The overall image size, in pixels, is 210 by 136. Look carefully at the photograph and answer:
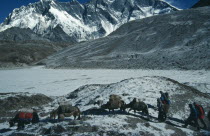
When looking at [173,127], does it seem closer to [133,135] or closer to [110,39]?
[133,135]

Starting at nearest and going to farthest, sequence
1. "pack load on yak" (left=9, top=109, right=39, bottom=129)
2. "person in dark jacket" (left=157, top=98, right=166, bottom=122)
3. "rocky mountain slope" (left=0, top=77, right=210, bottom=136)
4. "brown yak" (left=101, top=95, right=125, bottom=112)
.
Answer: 1. "rocky mountain slope" (left=0, top=77, right=210, bottom=136)
2. "pack load on yak" (left=9, top=109, right=39, bottom=129)
3. "person in dark jacket" (left=157, top=98, right=166, bottom=122)
4. "brown yak" (left=101, top=95, right=125, bottom=112)

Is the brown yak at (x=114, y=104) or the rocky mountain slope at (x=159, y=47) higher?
the rocky mountain slope at (x=159, y=47)

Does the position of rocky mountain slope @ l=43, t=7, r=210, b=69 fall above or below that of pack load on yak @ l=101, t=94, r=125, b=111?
above

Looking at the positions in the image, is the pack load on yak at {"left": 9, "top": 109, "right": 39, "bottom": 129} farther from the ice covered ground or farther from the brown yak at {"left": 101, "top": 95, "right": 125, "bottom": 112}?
the ice covered ground

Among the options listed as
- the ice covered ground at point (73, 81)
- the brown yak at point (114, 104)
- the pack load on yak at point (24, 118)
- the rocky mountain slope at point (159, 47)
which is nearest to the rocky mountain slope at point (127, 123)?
the brown yak at point (114, 104)

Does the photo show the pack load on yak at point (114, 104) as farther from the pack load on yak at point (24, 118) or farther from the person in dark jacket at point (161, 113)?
the pack load on yak at point (24, 118)

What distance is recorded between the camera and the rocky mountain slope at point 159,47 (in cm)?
6281

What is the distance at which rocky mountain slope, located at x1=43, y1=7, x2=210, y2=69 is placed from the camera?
6281 centimetres

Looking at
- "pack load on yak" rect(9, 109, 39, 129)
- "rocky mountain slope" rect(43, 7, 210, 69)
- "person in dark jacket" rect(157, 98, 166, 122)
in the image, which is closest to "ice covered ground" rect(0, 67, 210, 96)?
"rocky mountain slope" rect(43, 7, 210, 69)

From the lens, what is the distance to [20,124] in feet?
37.7

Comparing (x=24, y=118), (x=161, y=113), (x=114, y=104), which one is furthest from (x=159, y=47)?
(x=24, y=118)

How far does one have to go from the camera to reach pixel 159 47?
80.1 m

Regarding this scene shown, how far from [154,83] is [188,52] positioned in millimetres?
51197

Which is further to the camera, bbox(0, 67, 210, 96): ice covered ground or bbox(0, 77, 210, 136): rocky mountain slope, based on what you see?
bbox(0, 67, 210, 96): ice covered ground
